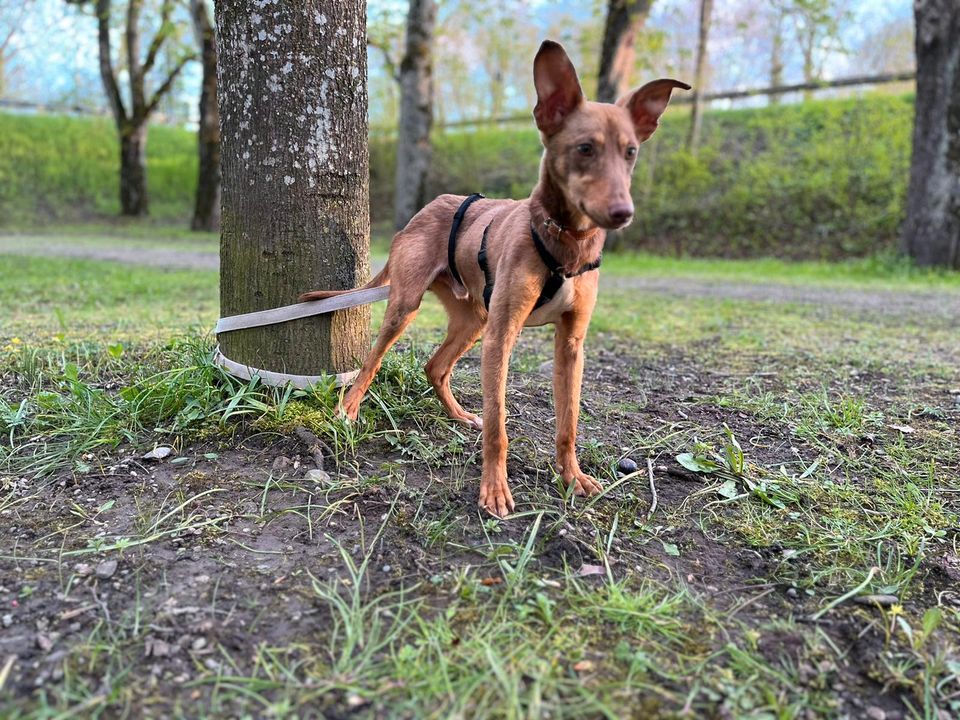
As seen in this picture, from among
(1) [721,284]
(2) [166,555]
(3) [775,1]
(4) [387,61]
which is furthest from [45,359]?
(4) [387,61]

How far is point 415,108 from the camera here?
49.8 feet

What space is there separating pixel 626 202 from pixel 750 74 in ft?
108

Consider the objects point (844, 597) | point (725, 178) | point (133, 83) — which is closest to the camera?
point (844, 597)

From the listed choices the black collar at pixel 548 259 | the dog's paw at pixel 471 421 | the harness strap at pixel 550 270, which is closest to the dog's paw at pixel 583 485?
the dog's paw at pixel 471 421

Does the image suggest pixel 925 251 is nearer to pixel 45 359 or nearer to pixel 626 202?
pixel 626 202

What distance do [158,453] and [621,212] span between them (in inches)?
87.6

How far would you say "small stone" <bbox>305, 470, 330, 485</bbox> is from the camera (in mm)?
2965

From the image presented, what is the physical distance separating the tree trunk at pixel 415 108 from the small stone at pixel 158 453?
37.0 feet

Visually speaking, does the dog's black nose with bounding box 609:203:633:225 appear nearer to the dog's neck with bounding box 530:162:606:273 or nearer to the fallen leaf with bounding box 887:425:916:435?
the dog's neck with bounding box 530:162:606:273

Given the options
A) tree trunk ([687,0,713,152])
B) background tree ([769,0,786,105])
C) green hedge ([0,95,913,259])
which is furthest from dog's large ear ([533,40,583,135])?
background tree ([769,0,786,105])

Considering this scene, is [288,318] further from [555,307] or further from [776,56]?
[776,56]

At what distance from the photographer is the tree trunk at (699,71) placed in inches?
635

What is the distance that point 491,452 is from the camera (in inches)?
117

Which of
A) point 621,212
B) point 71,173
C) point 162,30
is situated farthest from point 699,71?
point 71,173
